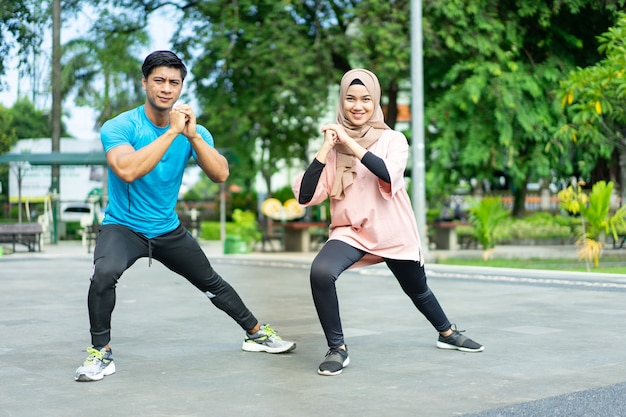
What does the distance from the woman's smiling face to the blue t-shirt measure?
871 millimetres

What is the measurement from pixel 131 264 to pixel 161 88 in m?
1.07

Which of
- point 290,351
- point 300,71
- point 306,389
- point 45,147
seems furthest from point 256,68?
point 45,147

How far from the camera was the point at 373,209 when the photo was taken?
5.82 meters

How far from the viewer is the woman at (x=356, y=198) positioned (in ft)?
18.7

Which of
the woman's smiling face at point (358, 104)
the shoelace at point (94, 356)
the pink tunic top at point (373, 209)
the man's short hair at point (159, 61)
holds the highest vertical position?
the man's short hair at point (159, 61)

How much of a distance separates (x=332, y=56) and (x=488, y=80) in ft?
13.4

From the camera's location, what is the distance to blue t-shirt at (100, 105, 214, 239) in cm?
557

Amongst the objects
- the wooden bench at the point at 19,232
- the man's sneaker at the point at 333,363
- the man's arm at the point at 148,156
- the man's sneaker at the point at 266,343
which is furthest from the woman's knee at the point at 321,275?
the wooden bench at the point at 19,232

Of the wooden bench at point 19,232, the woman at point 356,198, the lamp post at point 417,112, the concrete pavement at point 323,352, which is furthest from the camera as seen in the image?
the wooden bench at point 19,232

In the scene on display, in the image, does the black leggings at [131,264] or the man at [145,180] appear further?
the black leggings at [131,264]

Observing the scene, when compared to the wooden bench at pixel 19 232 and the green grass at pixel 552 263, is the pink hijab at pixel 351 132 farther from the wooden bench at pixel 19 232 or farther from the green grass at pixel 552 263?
the wooden bench at pixel 19 232

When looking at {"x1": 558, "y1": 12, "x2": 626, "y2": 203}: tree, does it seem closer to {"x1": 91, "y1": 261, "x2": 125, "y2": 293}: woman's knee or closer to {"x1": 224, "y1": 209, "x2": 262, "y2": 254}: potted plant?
{"x1": 224, "y1": 209, "x2": 262, "y2": 254}: potted plant

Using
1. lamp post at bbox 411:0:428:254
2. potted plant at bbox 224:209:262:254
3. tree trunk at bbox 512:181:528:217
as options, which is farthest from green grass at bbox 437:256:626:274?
tree trunk at bbox 512:181:528:217

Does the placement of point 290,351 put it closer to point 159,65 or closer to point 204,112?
point 159,65
